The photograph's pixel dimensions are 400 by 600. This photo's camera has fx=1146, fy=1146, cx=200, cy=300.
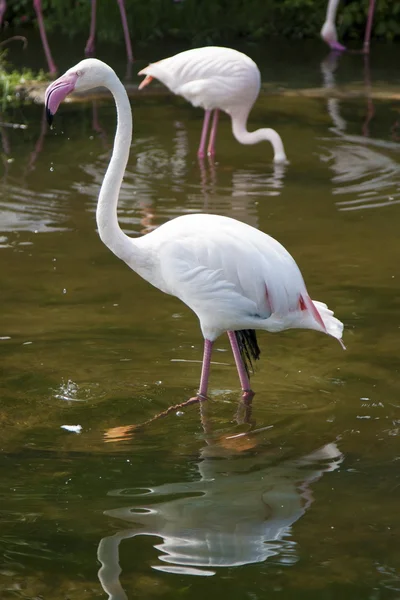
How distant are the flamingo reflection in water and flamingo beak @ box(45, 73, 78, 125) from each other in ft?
4.00

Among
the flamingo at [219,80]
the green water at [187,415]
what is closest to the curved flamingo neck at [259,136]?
the flamingo at [219,80]

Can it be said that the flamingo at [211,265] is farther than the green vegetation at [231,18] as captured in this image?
No

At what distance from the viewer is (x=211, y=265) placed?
387cm

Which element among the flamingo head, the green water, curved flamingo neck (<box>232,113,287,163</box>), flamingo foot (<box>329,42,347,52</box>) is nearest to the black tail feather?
the green water

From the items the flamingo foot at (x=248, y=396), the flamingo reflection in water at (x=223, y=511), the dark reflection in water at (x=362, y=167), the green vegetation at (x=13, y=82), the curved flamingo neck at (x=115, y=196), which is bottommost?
the dark reflection in water at (x=362, y=167)

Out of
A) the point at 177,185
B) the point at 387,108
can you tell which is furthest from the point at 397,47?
the point at 177,185

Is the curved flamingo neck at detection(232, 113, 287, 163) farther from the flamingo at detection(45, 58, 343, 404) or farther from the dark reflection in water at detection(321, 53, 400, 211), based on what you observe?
the flamingo at detection(45, 58, 343, 404)

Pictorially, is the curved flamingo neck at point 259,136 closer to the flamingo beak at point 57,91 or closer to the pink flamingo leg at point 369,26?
the flamingo beak at point 57,91

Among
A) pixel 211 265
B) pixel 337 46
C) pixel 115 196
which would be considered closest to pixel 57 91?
pixel 115 196

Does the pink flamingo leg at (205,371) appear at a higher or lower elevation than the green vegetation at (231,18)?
higher

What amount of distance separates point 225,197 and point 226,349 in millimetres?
2343

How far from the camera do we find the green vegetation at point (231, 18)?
12719 millimetres

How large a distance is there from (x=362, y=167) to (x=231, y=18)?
19.0ft

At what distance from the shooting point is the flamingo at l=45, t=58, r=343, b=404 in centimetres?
387
